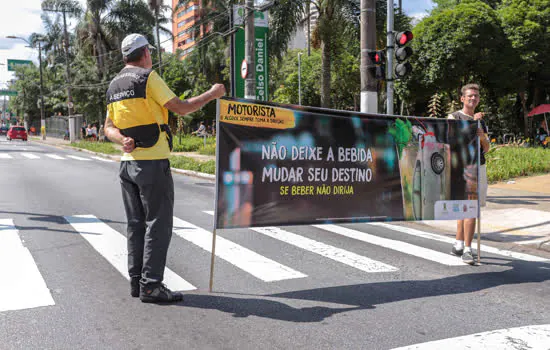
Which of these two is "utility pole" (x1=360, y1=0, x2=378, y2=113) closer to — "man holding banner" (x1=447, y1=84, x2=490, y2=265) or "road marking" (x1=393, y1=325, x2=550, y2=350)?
"man holding banner" (x1=447, y1=84, x2=490, y2=265)

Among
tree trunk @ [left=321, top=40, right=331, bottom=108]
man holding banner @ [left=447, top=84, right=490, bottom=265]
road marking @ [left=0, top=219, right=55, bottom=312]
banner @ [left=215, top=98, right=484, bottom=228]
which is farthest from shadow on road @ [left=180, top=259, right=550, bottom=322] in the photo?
tree trunk @ [left=321, top=40, right=331, bottom=108]

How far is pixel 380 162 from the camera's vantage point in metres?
5.43

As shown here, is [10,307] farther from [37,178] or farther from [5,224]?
→ [37,178]

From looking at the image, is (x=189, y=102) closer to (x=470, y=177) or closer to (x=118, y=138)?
(x=118, y=138)

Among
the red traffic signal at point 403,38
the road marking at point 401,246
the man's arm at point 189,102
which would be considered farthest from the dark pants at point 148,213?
the red traffic signal at point 403,38

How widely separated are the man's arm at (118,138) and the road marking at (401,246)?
3710 mm

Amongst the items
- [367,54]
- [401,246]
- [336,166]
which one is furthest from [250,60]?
[336,166]

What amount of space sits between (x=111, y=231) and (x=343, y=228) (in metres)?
3.42

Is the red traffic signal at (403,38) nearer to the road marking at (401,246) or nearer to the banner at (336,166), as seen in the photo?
the road marking at (401,246)

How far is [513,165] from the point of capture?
15.3 metres

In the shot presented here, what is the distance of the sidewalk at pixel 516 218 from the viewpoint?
7.50m

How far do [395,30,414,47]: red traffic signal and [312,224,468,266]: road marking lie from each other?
5.11m

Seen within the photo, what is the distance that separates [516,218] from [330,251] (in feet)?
14.4

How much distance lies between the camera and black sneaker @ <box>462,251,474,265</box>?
5.71 meters
